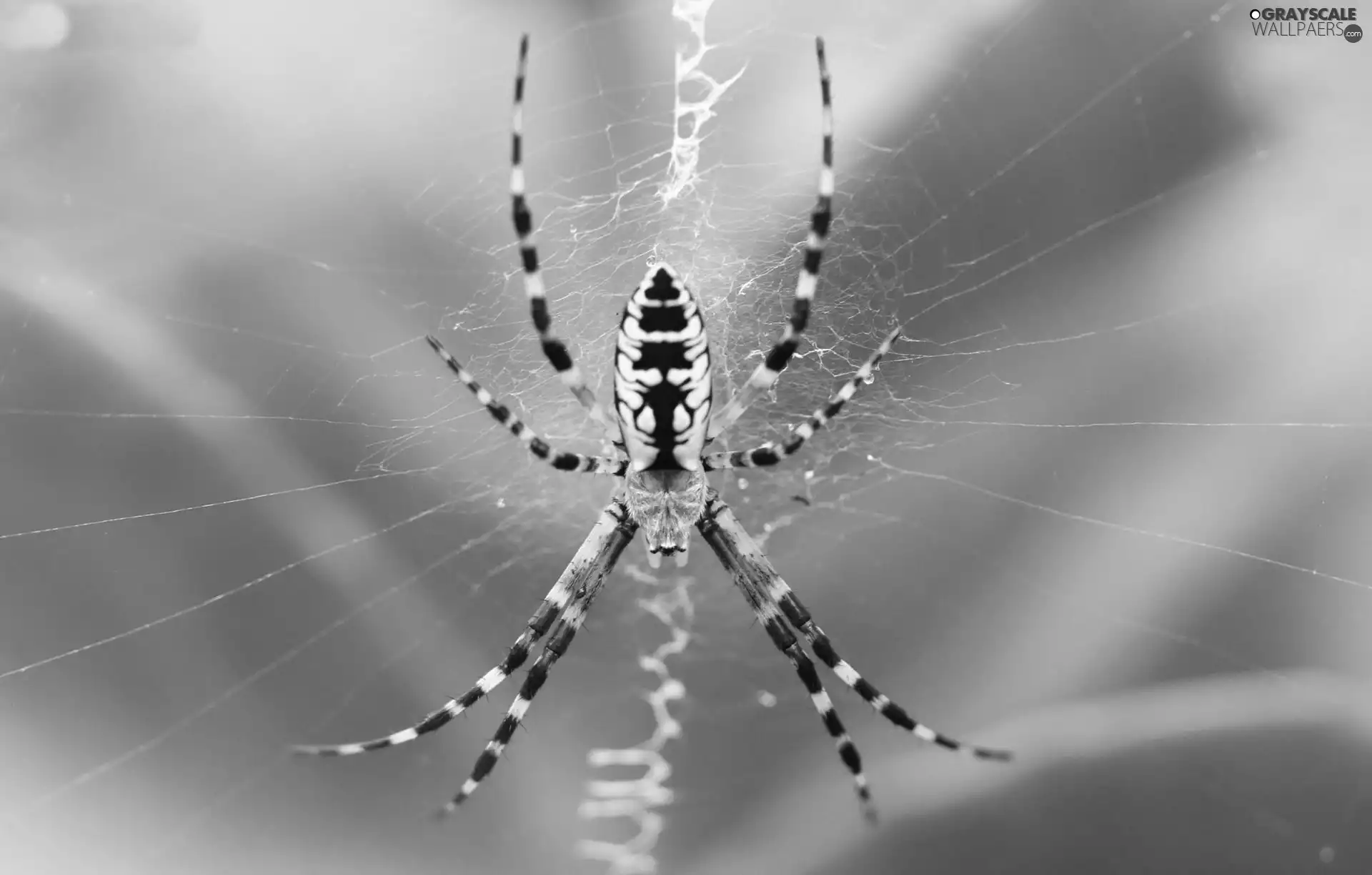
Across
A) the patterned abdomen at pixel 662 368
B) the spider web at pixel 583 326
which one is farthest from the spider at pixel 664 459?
the spider web at pixel 583 326

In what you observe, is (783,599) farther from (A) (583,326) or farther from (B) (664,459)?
(A) (583,326)

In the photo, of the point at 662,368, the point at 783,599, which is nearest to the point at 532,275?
the point at 662,368

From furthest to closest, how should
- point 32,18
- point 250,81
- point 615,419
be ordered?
point 250,81 → point 32,18 → point 615,419

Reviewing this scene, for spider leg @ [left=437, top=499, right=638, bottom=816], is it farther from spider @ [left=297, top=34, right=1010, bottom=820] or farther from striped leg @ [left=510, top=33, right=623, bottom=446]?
striped leg @ [left=510, top=33, right=623, bottom=446]

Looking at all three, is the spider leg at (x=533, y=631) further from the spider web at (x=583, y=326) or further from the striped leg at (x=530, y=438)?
the spider web at (x=583, y=326)

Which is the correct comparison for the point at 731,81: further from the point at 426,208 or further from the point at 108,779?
the point at 108,779

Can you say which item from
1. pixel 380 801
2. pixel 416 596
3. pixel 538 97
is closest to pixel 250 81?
pixel 538 97
